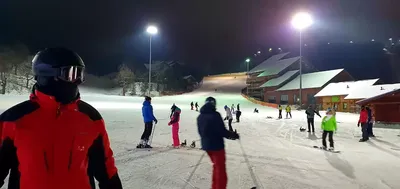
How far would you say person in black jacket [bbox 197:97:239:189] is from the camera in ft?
15.8

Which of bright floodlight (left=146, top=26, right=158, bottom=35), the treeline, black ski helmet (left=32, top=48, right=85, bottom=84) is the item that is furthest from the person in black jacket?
the treeline

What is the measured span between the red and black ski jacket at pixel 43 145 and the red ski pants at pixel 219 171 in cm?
335

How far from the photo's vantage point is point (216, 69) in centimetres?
9500

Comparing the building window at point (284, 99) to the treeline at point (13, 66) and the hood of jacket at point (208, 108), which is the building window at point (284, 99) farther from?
the hood of jacket at point (208, 108)

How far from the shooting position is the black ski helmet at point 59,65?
1.66m

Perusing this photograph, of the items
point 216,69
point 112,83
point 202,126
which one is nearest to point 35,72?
point 202,126

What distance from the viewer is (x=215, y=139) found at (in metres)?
4.99

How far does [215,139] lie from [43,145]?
11.9 ft

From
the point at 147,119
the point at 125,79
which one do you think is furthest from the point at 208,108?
the point at 125,79

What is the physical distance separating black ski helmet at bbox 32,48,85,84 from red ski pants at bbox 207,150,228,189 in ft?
11.5

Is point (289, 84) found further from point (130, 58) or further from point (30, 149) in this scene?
point (30, 149)

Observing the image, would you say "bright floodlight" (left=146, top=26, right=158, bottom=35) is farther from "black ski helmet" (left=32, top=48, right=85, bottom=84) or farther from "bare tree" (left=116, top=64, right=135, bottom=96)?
"black ski helmet" (left=32, top=48, right=85, bottom=84)

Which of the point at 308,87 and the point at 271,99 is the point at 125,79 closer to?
the point at 271,99

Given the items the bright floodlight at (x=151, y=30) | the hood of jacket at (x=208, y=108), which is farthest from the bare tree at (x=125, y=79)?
the hood of jacket at (x=208, y=108)
